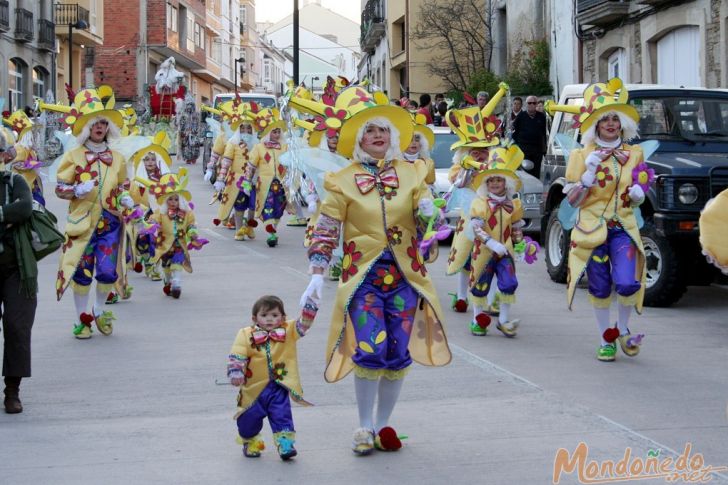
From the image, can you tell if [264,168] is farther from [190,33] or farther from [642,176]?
[190,33]

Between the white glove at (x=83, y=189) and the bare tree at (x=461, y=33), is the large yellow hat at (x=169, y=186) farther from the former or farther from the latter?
the bare tree at (x=461, y=33)

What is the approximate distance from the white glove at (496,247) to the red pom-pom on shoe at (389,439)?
3866mm

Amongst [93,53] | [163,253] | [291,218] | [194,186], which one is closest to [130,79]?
[93,53]

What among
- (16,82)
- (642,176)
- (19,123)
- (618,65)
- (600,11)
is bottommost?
(642,176)

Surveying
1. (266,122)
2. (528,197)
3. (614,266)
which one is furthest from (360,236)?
(266,122)

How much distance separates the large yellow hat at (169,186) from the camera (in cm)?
1235

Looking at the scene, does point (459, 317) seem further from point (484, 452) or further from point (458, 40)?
point (458, 40)

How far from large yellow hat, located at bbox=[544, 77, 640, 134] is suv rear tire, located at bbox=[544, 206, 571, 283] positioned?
384 cm

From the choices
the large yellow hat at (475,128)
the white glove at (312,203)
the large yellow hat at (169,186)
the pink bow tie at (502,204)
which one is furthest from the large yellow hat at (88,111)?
the pink bow tie at (502,204)

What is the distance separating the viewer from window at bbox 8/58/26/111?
4309cm

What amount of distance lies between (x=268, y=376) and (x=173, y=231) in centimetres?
644

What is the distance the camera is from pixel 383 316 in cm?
614

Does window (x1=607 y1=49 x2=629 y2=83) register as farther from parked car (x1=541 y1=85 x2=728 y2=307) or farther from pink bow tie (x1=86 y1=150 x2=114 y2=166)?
pink bow tie (x1=86 y1=150 x2=114 y2=166)

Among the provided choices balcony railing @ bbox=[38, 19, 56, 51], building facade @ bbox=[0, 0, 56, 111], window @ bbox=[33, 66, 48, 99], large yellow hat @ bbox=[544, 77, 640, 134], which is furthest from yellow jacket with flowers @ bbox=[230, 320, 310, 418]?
balcony railing @ bbox=[38, 19, 56, 51]
